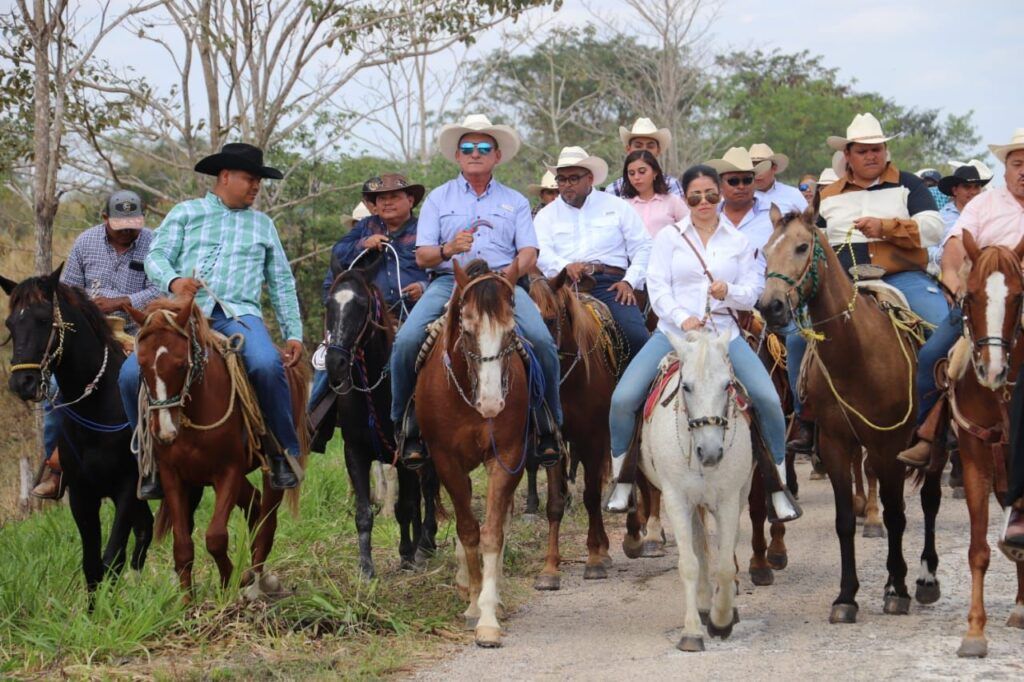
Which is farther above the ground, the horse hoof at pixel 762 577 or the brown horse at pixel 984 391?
the brown horse at pixel 984 391

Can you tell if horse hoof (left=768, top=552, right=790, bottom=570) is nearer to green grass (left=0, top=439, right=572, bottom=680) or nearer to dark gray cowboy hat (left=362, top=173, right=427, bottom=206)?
green grass (left=0, top=439, right=572, bottom=680)

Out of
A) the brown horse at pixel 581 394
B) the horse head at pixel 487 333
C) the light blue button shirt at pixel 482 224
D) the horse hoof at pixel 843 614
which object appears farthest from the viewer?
the brown horse at pixel 581 394

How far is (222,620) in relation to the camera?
746 cm

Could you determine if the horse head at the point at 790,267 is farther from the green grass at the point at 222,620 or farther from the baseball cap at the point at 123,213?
the baseball cap at the point at 123,213

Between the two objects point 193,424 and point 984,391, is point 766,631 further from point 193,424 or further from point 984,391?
point 193,424

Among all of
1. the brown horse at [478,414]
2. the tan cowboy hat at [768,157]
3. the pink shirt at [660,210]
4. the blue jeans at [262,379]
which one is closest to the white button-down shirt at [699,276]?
the brown horse at [478,414]

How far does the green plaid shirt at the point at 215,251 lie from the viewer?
28.0 feet

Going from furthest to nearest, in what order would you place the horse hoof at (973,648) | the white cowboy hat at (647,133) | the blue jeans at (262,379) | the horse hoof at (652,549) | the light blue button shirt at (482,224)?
the white cowboy hat at (647,133) → the horse hoof at (652,549) → the light blue button shirt at (482,224) → the blue jeans at (262,379) → the horse hoof at (973,648)

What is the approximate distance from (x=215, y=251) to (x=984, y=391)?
16.1 feet

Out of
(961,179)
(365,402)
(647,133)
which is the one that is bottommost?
(365,402)

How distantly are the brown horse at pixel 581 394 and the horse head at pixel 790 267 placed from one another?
1907 mm

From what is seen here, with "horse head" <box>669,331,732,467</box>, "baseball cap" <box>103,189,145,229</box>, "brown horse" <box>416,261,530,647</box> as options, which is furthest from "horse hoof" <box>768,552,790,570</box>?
"baseball cap" <box>103,189,145,229</box>

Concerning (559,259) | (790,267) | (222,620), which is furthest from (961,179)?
(222,620)

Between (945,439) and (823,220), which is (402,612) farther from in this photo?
(823,220)
